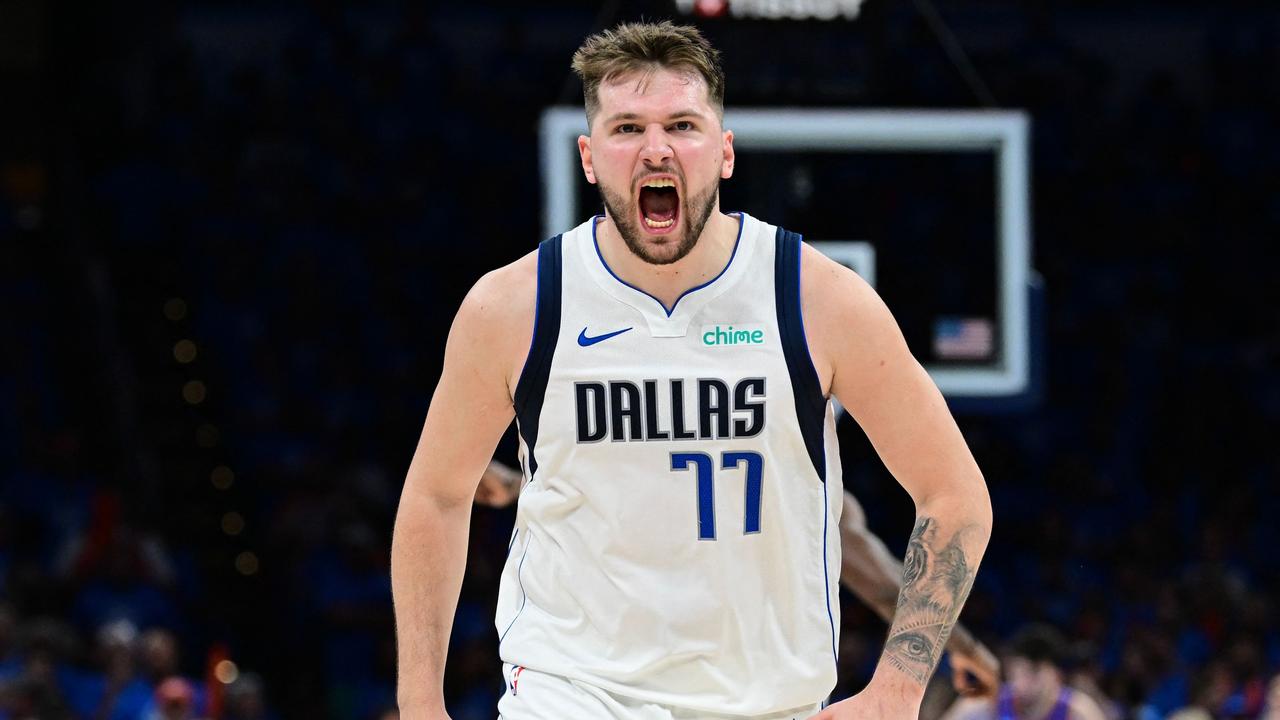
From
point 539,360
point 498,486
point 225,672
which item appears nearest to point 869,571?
point 498,486

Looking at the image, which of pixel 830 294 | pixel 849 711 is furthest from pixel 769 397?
pixel 849 711

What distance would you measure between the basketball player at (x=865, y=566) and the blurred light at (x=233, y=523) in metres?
7.91

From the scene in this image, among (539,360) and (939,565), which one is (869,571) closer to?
(939,565)

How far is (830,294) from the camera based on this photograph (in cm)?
345

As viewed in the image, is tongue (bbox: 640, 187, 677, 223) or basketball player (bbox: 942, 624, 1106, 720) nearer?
tongue (bbox: 640, 187, 677, 223)

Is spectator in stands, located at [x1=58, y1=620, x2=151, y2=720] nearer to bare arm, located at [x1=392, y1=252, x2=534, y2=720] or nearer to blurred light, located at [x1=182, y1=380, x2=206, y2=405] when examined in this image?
blurred light, located at [x1=182, y1=380, x2=206, y2=405]

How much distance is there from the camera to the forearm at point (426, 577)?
11.5 ft

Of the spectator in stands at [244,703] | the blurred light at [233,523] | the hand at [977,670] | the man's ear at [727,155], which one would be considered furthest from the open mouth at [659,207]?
the blurred light at [233,523]

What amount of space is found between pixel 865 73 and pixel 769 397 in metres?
4.32

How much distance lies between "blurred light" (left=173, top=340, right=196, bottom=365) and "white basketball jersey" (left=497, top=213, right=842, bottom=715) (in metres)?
10.8

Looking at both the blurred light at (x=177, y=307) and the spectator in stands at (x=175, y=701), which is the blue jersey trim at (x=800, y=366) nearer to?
the spectator in stands at (x=175, y=701)

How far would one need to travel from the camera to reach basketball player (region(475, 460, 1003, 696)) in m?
5.20

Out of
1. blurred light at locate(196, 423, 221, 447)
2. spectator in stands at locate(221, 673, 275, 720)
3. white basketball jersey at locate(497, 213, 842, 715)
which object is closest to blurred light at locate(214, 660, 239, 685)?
spectator in stands at locate(221, 673, 275, 720)

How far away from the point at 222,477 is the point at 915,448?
34.3 feet
